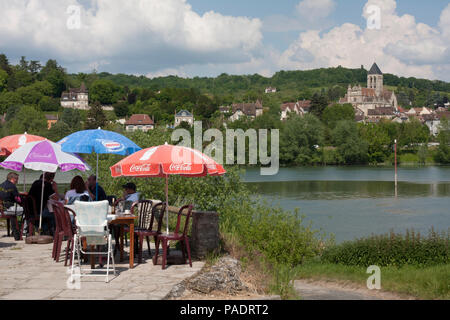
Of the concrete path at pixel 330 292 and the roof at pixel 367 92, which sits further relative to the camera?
the roof at pixel 367 92

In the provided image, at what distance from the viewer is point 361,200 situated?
131 feet

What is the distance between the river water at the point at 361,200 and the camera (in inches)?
1110

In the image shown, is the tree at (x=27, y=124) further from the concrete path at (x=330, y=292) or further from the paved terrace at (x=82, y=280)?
the paved terrace at (x=82, y=280)

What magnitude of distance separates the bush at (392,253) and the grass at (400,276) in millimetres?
468

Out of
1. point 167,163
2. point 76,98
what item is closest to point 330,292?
point 167,163

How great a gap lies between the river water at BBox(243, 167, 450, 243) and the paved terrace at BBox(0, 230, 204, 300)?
9168 millimetres

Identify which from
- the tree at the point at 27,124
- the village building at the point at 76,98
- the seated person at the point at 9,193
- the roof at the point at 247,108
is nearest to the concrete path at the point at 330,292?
the seated person at the point at 9,193

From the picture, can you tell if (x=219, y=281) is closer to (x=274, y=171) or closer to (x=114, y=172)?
(x=114, y=172)

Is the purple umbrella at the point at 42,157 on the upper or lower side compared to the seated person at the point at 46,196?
upper

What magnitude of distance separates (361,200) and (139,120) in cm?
10811

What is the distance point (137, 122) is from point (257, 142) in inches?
2645

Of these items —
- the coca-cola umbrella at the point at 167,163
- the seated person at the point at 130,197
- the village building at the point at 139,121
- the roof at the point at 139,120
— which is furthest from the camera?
the roof at the point at 139,120

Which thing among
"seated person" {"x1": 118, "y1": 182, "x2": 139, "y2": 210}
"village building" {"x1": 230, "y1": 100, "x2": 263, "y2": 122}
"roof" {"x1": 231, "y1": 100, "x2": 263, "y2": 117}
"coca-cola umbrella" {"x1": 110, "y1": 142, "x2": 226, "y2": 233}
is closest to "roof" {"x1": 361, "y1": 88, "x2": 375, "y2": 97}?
"village building" {"x1": 230, "y1": 100, "x2": 263, "y2": 122}

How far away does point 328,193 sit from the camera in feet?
146
